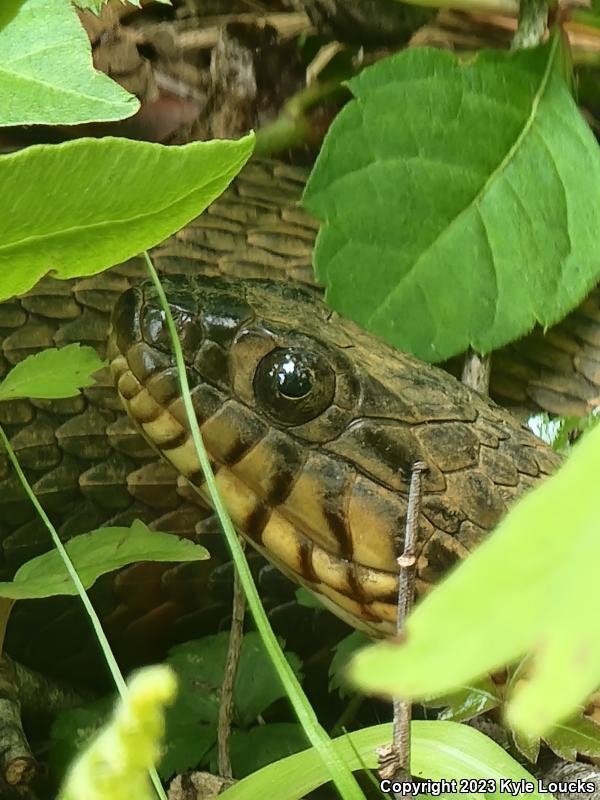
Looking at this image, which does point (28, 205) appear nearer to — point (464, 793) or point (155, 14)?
point (464, 793)

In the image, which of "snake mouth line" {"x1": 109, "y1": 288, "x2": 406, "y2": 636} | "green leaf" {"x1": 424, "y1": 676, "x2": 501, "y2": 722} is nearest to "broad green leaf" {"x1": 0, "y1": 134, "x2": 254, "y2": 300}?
"snake mouth line" {"x1": 109, "y1": 288, "x2": 406, "y2": 636}

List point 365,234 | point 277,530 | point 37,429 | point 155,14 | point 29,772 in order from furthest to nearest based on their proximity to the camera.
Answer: point 155,14
point 37,429
point 365,234
point 277,530
point 29,772

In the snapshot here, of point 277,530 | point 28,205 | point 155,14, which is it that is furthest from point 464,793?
point 155,14

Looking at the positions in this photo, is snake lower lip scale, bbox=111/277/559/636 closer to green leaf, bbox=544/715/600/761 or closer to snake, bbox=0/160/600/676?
snake, bbox=0/160/600/676

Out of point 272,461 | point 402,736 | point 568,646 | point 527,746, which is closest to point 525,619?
point 568,646

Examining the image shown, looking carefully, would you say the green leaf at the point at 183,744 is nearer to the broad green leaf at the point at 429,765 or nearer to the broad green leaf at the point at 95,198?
the broad green leaf at the point at 429,765

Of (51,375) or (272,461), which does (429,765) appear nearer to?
(272,461)
